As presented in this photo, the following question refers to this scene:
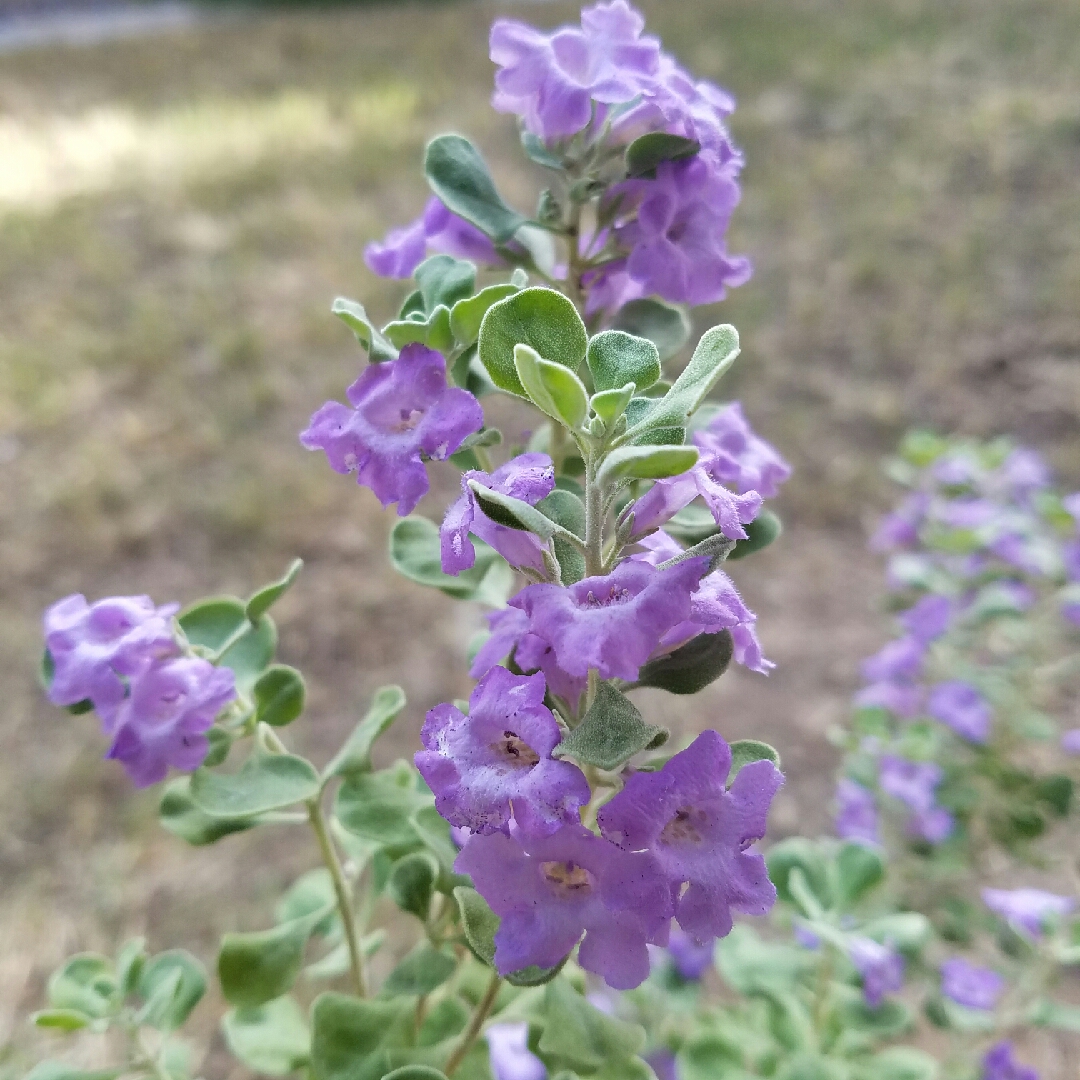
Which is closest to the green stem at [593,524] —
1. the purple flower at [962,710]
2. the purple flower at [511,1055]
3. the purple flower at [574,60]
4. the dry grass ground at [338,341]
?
the purple flower at [574,60]

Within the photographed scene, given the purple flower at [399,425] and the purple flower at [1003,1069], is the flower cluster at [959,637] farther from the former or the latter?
the purple flower at [399,425]

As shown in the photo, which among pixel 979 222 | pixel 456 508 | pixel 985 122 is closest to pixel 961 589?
pixel 456 508

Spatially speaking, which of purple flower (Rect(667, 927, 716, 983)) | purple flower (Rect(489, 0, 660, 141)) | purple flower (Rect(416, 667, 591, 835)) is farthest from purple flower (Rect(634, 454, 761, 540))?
purple flower (Rect(667, 927, 716, 983))

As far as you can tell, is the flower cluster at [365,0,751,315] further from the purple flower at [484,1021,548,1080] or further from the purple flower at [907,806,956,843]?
the purple flower at [907,806,956,843]

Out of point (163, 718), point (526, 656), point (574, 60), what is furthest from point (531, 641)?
point (574, 60)

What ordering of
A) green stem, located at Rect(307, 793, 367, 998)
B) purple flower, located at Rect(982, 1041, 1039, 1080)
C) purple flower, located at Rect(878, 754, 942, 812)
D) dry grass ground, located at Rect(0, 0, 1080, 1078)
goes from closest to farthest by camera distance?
1. green stem, located at Rect(307, 793, 367, 998)
2. purple flower, located at Rect(982, 1041, 1039, 1080)
3. purple flower, located at Rect(878, 754, 942, 812)
4. dry grass ground, located at Rect(0, 0, 1080, 1078)
